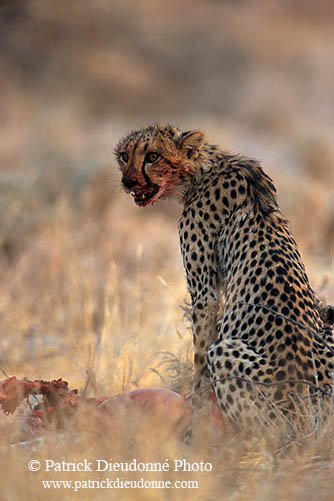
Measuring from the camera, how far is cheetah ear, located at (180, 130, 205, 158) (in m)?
4.28

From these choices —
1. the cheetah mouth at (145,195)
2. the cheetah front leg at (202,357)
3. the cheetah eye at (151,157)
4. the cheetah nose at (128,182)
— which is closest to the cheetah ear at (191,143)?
the cheetah eye at (151,157)

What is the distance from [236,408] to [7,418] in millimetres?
1320

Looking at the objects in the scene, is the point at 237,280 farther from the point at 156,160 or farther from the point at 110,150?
the point at 110,150

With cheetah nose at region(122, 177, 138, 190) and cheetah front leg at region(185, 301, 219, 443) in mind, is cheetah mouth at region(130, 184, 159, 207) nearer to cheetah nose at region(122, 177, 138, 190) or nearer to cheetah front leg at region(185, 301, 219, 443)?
cheetah nose at region(122, 177, 138, 190)

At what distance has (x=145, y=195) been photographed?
13.8ft

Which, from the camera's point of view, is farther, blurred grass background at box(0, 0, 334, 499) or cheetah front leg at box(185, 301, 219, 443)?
blurred grass background at box(0, 0, 334, 499)

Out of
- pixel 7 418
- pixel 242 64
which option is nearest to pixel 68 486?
pixel 7 418

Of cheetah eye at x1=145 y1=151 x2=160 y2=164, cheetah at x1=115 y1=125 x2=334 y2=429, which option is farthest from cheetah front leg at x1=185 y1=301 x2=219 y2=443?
cheetah eye at x1=145 y1=151 x2=160 y2=164

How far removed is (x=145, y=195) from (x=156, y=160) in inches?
8.0

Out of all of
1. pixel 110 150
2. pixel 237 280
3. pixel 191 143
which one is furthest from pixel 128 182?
pixel 110 150

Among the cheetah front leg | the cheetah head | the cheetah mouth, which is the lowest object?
the cheetah front leg

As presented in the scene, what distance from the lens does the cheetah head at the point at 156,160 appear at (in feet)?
13.5

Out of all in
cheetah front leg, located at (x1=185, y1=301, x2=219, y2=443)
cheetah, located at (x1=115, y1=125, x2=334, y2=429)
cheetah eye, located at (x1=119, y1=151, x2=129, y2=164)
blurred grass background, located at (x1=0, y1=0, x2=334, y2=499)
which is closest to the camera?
cheetah, located at (x1=115, y1=125, x2=334, y2=429)

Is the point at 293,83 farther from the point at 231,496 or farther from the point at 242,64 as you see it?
the point at 231,496
